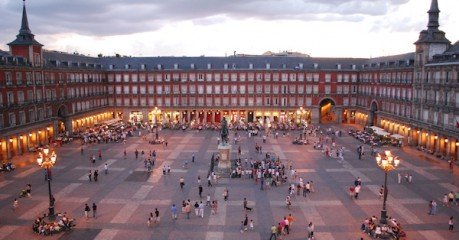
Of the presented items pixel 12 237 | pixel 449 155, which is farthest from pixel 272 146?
pixel 12 237

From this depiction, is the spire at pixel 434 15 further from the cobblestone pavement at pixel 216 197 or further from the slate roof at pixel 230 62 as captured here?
the slate roof at pixel 230 62

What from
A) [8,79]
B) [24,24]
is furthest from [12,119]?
[24,24]

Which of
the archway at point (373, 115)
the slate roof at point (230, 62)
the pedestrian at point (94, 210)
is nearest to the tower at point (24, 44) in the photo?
the slate roof at point (230, 62)

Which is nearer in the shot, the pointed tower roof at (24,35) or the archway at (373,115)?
the pointed tower roof at (24,35)

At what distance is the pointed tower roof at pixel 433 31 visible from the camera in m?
62.4

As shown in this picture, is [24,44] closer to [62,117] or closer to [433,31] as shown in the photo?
[62,117]

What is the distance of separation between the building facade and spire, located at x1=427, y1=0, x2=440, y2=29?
143 millimetres

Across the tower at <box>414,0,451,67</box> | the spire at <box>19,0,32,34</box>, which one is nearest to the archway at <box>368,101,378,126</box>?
the tower at <box>414,0,451,67</box>

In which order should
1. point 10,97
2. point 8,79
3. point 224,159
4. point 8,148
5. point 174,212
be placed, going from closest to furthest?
1. point 174,212
2. point 224,159
3. point 8,148
4. point 8,79
5. point 10,97

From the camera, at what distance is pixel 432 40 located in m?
62.3

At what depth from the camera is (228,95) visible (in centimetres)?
9688

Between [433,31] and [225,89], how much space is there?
48.1 m

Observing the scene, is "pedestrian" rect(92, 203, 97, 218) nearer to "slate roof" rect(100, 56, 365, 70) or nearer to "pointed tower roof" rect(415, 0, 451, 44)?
"pointed tower roof" rect(415, 0, 451, 44)

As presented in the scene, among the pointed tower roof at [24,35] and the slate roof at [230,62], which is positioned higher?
the pointed tower roof at [24,35]
